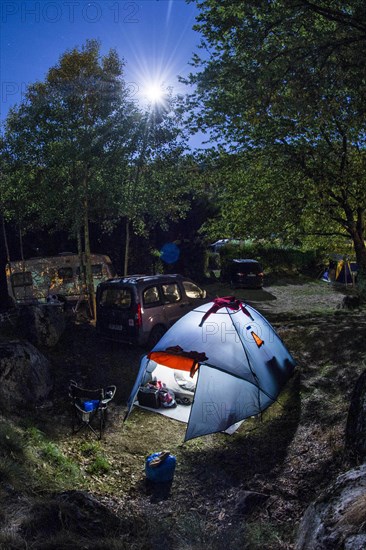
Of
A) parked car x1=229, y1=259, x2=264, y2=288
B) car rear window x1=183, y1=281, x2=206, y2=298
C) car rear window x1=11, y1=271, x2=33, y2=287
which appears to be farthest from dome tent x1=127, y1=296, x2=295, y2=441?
parked car x1=229, y1=259, x2=264, y2=288

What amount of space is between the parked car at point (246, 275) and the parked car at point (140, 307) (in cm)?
1207

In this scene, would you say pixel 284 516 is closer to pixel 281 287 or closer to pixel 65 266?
pixel 65 266

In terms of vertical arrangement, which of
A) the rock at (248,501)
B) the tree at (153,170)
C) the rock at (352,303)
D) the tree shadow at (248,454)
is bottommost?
the tree shadow at (248,454)

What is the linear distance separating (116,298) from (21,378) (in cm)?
389

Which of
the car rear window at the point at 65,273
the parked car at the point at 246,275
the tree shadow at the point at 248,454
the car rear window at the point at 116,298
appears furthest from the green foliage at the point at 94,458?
the parked car at the point at 246,275

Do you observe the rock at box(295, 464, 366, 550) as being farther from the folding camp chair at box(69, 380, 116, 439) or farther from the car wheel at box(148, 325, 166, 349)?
the car wheel at box(148, 325, 166, 349)

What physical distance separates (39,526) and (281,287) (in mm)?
24149

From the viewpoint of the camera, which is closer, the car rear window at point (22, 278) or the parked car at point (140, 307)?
the parked car at point (140, 307)

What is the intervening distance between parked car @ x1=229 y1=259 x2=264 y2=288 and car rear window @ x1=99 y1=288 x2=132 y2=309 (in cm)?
1346

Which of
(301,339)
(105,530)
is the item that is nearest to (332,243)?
(301,339)

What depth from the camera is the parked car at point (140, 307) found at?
11961 mm

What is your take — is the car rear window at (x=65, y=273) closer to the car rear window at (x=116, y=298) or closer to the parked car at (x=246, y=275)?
the car rear window at (x=116, y=298)

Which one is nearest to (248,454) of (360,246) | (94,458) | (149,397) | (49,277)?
(94,458)

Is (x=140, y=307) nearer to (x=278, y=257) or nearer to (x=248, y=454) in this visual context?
(x=248, y=454)
